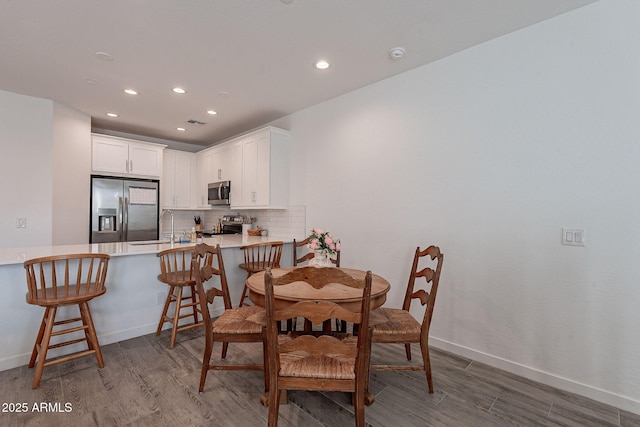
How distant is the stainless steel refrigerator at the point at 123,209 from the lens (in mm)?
4480

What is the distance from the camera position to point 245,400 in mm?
1992

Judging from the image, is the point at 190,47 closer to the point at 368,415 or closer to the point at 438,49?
the point at 438,49

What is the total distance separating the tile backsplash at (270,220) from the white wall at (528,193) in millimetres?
1247

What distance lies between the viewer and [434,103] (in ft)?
9.34

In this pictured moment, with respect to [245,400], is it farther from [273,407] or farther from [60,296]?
[60,296]

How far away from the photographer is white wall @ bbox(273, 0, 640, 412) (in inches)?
77.7

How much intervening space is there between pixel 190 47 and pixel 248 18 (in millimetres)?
689

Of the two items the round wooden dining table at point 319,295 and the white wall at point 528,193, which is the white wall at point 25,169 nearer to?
the round wooden dining table at point 319,295

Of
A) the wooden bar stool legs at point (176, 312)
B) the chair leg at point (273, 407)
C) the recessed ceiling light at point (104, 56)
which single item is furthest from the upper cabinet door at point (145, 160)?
the chair leg at point (273, 407)

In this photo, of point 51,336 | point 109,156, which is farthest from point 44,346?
point 109,156

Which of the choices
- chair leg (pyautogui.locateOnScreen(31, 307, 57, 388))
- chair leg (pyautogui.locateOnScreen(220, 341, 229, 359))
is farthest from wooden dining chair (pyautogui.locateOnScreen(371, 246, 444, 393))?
chair leg (pyautogui.locateOnScreen(31, 307, 57, 388))

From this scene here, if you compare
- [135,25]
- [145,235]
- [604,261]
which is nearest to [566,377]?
[604,261]

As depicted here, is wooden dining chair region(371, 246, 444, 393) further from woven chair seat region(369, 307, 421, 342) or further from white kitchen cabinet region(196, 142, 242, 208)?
white kitchen cabinet region(196, 142, 242, 208)

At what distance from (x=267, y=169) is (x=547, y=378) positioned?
3607 mm
